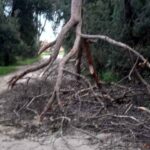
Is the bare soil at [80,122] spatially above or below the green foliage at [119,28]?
below

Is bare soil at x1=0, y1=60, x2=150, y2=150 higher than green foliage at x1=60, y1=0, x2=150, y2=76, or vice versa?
green foliage at x1=60, y1=0, x2=150, y2=76

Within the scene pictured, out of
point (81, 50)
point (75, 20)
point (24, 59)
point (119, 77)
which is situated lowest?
point (24, 59)

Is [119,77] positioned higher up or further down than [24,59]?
higher up

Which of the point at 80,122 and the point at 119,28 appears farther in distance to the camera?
the point at 119,28

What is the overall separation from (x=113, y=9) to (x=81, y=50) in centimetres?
475

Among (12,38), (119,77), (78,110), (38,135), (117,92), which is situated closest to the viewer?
(38,135)

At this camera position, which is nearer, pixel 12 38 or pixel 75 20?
pixel 75 20

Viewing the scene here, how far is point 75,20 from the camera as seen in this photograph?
943 cm

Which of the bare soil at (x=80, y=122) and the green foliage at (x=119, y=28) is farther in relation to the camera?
the green foliage at (x=119, y=28)

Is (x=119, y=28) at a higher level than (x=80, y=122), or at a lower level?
higher

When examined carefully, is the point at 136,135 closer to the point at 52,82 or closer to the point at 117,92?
the point at 117,92

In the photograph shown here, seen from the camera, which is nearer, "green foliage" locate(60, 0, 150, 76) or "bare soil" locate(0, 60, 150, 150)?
"bare soil" locate(0, 60, 150, 150)

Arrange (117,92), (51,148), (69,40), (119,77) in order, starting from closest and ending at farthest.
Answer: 1. (51,148)
2. (117,92)
3. (119,77)
4. (69,40)

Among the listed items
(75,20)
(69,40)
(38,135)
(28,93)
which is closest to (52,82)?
(28,93)
